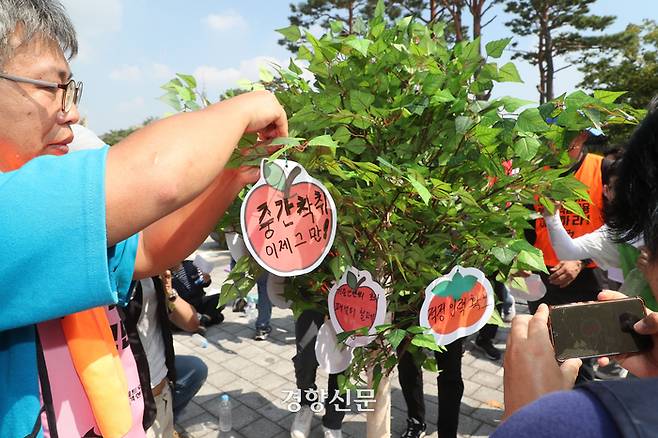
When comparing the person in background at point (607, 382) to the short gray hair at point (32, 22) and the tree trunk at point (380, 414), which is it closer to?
the tree trunk at point (380, 414)

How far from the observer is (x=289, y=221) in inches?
47.3

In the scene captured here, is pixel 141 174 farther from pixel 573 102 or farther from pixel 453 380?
pixel 453 380

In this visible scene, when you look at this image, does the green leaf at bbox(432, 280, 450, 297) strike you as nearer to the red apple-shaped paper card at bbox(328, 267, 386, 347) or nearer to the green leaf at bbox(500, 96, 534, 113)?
the red apple-shaped paper card at bbox(328, 267, 386, 347)

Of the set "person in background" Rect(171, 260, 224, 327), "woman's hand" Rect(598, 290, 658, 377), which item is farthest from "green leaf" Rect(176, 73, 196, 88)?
"person in background" Rect(171, 260, 224, 327)

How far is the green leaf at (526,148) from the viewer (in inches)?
46.5

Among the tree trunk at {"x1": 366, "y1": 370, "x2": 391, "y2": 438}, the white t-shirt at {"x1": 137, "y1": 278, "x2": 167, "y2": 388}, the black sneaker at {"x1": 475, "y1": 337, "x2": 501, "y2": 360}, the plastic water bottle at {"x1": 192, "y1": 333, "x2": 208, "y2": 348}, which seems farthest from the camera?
the plastic water bottle at {"x1": 192, "y1": 333, "x2": 208, "y2": 348}

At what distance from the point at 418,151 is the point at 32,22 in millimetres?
1053

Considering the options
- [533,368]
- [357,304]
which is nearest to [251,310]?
[357,304]

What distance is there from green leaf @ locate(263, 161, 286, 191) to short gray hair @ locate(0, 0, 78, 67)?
564mm

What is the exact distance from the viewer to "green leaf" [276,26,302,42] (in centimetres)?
128

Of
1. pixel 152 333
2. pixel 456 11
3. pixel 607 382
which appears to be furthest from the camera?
pixel 456 11

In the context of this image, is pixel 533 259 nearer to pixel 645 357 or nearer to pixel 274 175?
pixel 645 357

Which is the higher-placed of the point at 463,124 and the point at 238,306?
the point at 463,124

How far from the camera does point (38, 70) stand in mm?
916
